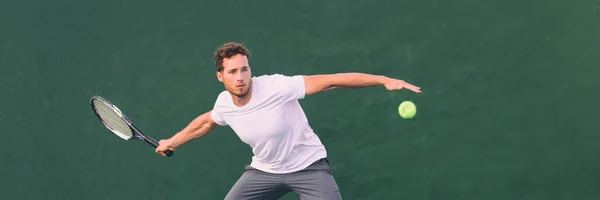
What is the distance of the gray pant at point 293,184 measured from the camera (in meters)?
5.54

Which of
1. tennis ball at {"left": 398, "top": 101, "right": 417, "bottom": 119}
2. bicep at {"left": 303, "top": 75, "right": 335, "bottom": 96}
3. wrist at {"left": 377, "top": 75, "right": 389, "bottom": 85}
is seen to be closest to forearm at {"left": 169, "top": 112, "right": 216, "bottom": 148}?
bicep at {"left": 303, "top": 75, "right": 335, "bottom": 96}

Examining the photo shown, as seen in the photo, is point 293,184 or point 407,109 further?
point 407,109

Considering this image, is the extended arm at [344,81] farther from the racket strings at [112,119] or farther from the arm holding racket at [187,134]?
the racket strings at [112,119]

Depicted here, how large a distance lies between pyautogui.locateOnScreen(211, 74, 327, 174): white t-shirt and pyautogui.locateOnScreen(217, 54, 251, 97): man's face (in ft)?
0.31

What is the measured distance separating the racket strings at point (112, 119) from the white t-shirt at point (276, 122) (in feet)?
2.76

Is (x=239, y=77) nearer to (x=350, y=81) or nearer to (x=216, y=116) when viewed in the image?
(x=216, y=116)

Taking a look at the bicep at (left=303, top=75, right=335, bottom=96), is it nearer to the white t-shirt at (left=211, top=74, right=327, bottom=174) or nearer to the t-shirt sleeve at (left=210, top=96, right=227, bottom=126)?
the white t-shirt at (left=211, top=74, right=327, bottom=174)

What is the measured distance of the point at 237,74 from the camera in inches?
209

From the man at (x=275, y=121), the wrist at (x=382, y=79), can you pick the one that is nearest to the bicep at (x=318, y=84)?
the man at (x=275, y=121)

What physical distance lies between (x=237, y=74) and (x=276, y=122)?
0.32 meters

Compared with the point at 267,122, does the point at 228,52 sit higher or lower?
higher

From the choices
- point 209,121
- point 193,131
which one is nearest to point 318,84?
point 209,121

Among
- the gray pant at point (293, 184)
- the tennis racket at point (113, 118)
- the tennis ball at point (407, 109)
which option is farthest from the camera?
the tennis ball at point (407, 109)

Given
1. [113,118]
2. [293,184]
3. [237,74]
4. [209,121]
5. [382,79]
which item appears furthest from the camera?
[113,118]
